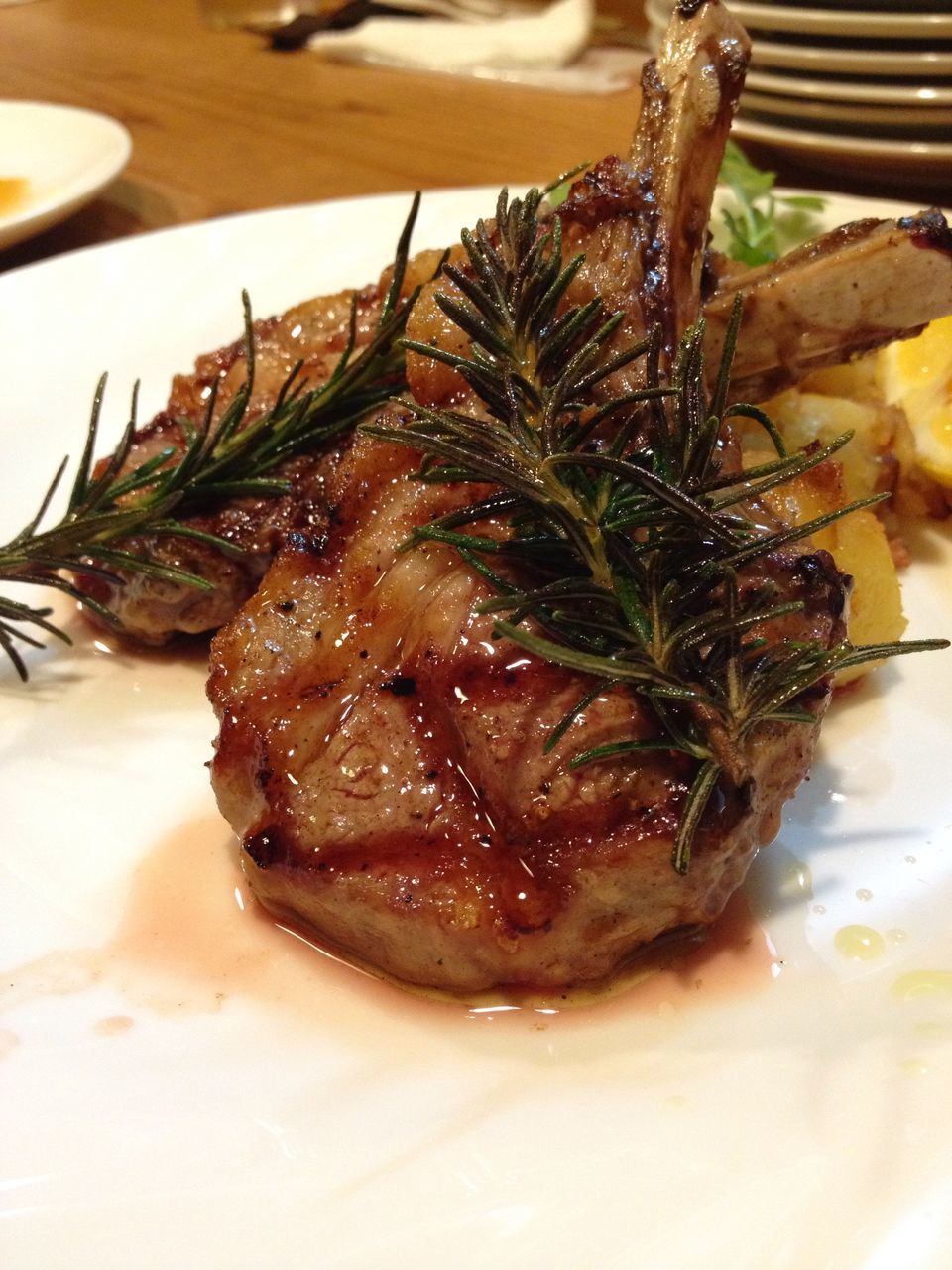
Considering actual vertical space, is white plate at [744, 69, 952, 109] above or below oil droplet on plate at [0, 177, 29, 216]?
above

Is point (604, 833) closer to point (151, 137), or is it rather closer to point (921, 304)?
point (921, 304)

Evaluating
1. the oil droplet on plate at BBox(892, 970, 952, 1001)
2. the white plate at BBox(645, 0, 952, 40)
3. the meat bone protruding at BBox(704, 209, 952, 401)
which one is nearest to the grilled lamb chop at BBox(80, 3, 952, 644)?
the meat bone protruding at BBox(704, 209, 952, 401)

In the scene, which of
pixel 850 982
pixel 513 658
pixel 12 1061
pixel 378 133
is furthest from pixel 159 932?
pixel 378 133


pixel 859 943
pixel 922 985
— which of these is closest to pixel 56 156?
pixel 859 943

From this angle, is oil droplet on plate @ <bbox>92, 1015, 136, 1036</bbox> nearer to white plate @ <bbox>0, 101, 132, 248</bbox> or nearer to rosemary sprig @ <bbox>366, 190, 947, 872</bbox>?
rosemary sprig @ <bbox>366, 190, 947, 872</bbox>

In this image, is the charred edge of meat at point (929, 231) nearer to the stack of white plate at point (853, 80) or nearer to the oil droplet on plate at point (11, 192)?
the stack of white plate at point (853, 80)

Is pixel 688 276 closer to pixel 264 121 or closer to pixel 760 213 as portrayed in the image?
pixel 760 213
